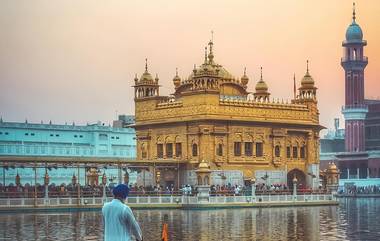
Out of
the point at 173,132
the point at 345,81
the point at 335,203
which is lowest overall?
the point at 335,203

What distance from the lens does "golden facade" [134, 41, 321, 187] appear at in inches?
2352

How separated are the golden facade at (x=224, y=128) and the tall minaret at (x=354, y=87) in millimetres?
49135

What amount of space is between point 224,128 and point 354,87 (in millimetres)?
59973

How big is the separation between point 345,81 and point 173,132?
6158cm

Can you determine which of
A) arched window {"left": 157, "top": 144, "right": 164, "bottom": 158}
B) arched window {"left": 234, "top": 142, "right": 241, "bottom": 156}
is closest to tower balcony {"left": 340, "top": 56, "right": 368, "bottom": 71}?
arched window {"left": 234, "top": 142, "right": 241, "bottom": 156}

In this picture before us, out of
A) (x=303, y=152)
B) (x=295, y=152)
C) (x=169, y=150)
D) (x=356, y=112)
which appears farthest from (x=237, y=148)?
(x=356, y=112)

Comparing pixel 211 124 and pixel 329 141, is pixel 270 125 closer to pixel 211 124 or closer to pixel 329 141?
pixel 211 124

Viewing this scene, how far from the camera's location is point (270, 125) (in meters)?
63.2

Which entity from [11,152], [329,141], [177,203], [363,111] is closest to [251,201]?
[177,203]

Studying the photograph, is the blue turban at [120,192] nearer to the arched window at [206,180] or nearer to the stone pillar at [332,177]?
the arched window at [206,180]

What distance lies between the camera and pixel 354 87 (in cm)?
11706

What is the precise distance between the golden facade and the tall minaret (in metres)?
49.1

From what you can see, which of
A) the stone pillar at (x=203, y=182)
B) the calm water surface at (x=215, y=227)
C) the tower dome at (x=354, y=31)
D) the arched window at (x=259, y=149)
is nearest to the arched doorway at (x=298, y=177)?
the arched window at (x=259, y=149)

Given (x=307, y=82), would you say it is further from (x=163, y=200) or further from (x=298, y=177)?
(x=163, y=200)
